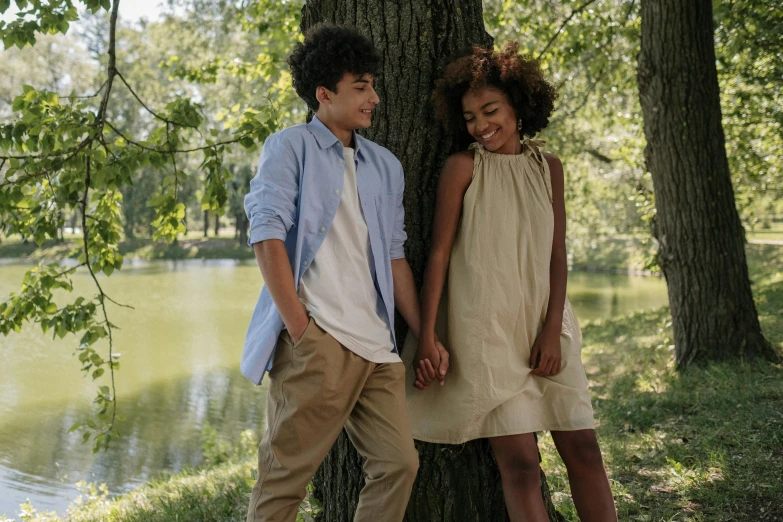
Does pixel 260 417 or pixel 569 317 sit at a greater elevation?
pixel 569 317

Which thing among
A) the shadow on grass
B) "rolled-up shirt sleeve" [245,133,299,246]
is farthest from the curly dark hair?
the shadow on grass

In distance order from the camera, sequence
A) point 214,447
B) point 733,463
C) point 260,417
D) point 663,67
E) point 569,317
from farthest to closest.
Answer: point 260,417
point 214,447
point 663,67
point 733,463
point 569,317

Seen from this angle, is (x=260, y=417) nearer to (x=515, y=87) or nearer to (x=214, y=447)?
(x=214, y=447)

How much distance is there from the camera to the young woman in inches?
105

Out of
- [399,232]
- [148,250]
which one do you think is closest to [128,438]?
[399,232]

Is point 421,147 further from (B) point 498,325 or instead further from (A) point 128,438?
(A) point 128,438

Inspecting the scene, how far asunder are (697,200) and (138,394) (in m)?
7.53

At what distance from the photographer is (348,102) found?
8.15 ft

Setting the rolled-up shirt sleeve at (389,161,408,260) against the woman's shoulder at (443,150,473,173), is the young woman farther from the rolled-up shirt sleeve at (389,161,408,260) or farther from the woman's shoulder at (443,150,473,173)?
the rolled-up shirt sleeve at (389,161,408,260)

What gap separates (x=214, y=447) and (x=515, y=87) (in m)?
5.50

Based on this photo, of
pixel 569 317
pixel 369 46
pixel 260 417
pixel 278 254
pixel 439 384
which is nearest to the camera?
pixel 278 254

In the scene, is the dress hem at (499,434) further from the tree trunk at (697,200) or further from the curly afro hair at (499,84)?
the tree trunk at (697,200)

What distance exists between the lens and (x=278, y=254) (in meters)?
2.26

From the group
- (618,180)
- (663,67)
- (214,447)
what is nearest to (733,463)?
(663,67)
